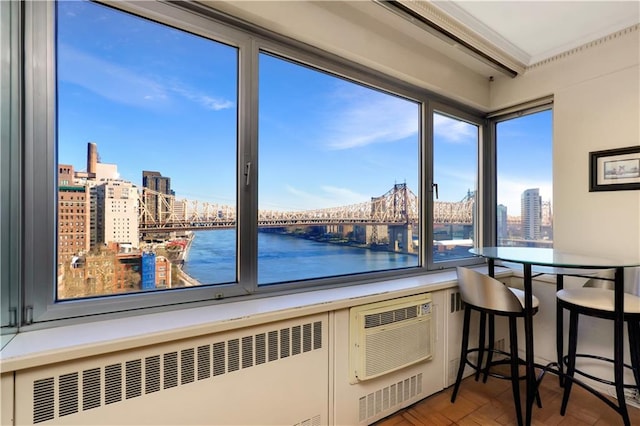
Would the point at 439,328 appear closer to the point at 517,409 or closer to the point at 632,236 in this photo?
the point at 517,409

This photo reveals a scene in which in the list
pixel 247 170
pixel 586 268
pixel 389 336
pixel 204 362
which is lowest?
pixel 389 336

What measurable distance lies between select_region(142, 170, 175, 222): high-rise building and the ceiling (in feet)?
6.53

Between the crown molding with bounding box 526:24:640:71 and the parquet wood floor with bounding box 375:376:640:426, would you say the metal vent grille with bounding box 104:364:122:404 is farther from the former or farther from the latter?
the crown molding with bounding box 526:24:640:71

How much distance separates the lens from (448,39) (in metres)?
2.11

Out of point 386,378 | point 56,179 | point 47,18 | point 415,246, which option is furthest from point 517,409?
point 47,18

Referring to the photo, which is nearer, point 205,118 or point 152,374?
point 152,374

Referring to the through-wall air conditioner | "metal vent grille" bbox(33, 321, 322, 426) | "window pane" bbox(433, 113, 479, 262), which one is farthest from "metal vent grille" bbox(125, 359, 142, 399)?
"window pane" bbox(433, 113, 479, 262)

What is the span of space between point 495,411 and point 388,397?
746 mm

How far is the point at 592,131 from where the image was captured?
2227 mm

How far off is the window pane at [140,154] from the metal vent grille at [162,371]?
386mm

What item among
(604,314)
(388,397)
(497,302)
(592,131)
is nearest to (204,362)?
(388,397)

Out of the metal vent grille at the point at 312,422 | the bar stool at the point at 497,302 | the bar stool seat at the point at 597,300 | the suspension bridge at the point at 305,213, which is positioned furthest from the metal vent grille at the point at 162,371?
the bar stool seat at the point at 597,300

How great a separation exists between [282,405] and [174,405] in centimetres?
53

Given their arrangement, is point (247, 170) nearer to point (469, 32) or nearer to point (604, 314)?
point (469, 32)
